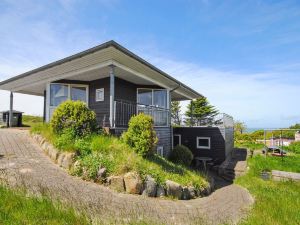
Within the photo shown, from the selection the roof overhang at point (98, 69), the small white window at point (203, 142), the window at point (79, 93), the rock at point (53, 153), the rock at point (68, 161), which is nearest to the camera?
the rock at point (68, 161)

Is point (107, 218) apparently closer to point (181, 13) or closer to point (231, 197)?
point (231, 197)

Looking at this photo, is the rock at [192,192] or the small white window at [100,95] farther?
the small white window at [100,95]

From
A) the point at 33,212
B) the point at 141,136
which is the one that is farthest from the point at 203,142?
the point at 33,212

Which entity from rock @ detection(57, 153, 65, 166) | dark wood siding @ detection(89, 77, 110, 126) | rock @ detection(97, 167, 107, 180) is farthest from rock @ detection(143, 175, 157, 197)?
dark wood siding @ detection(89, 77, 110, 126)

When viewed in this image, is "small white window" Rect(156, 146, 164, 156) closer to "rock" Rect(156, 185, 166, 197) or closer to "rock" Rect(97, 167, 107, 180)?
"rock" Rect(156, 185, 166, 197)

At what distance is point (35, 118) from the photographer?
2764cm

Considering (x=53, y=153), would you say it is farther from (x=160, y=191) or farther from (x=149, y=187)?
(x=160, y=191)

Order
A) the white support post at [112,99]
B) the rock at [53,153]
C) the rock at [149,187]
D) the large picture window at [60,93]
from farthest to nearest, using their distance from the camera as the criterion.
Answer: the large picture window at [60,93] → the white support post at [112,99] → the rock at [53,153] → the rock at [149,187]

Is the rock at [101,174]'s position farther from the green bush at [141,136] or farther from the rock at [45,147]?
the rock at [45,147]

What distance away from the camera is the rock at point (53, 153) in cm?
851

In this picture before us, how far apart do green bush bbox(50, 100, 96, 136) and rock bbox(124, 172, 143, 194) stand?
3.02m

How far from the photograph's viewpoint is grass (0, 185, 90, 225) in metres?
3.91

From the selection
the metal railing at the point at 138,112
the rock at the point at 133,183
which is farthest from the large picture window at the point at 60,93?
the rock at the point at 133,183

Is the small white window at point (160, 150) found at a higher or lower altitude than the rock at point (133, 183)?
higher
